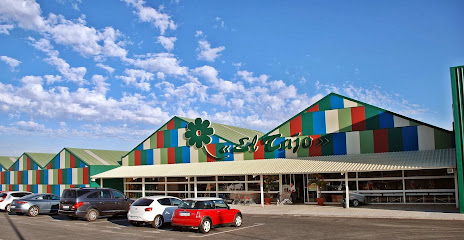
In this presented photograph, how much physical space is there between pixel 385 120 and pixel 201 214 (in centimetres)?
1506

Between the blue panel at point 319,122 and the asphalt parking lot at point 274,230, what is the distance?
368 inches

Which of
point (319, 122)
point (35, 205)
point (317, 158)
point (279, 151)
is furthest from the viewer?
point (279, 151)

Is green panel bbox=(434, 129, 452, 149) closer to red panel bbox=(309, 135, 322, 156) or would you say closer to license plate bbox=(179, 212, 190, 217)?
red panel bbox=(309, 135, 322, 156)

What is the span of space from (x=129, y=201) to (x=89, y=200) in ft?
7.12

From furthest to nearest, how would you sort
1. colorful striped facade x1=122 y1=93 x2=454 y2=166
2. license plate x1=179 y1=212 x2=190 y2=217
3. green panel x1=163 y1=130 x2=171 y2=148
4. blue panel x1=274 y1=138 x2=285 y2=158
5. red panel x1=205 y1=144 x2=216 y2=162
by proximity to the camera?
1. green panel x1=163 y1=130 x2=171 y2=148
2. red panel x1=205 y1=144 x2=216 y2=162
3. blue panel x1=274 y1=138 x2=285 y2=158
4. colorful striped facade x1=122 y1=93 x2=454 y2=166
5. license plate x1=179 y1=212 x2=190 y2=217

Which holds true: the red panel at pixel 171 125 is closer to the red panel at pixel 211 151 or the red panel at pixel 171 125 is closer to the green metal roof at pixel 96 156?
the red panel at pixel 211 151

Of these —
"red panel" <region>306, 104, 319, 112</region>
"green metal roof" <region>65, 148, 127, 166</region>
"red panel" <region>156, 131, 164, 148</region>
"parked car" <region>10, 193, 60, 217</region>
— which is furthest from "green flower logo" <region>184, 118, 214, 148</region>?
"parked car" <region>10, 193, 60, 217</region>

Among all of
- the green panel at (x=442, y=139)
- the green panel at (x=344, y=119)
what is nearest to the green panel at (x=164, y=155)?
the green panel at (x=344, y=119)

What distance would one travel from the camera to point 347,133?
87.6 feet

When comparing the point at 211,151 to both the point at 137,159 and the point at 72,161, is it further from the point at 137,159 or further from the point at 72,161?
the point at 72,161

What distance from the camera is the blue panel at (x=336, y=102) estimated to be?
89.1 feet

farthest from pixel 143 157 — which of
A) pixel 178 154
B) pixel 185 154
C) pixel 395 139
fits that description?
pixel 395 139

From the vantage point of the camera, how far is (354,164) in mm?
24047

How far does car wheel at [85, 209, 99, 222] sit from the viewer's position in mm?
19794
